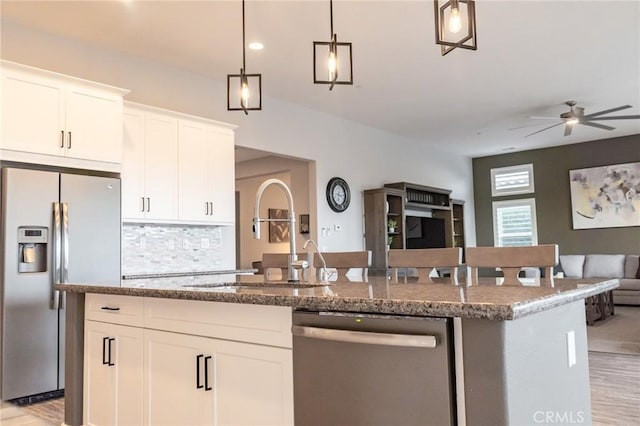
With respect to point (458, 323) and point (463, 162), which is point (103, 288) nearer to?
point (458, 323)

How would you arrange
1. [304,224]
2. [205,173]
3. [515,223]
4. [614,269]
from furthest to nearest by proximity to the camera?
[515,223] < [614,269] < [304,224] < [205,173]

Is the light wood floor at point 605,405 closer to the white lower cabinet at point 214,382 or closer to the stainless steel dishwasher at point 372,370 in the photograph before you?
the white lower cabinet at point 214,382

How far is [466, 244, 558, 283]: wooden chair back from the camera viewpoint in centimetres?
237

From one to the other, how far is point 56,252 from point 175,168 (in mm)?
1425

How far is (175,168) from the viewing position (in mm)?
4715

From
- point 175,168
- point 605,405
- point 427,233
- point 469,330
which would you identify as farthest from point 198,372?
point 427,233

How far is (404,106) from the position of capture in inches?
261

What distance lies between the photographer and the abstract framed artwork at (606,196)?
8805mm

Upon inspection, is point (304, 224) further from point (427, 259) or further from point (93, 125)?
point (427, 259)

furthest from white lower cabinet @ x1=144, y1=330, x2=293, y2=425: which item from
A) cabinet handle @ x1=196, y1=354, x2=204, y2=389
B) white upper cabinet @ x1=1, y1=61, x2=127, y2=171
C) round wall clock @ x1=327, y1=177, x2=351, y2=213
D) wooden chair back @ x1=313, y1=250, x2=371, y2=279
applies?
round wall clock @ x1=327, y1=177, x2=351, y2=213

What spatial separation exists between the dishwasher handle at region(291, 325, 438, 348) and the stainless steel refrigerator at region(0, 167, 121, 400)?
87.7 inches

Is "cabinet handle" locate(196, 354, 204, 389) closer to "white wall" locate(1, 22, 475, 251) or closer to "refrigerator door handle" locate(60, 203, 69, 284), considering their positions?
"refrigerator door handle" locate(60, 203, 69, 284)

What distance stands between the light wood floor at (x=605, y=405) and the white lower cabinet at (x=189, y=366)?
854mm

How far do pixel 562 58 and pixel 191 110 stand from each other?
3932 mm
